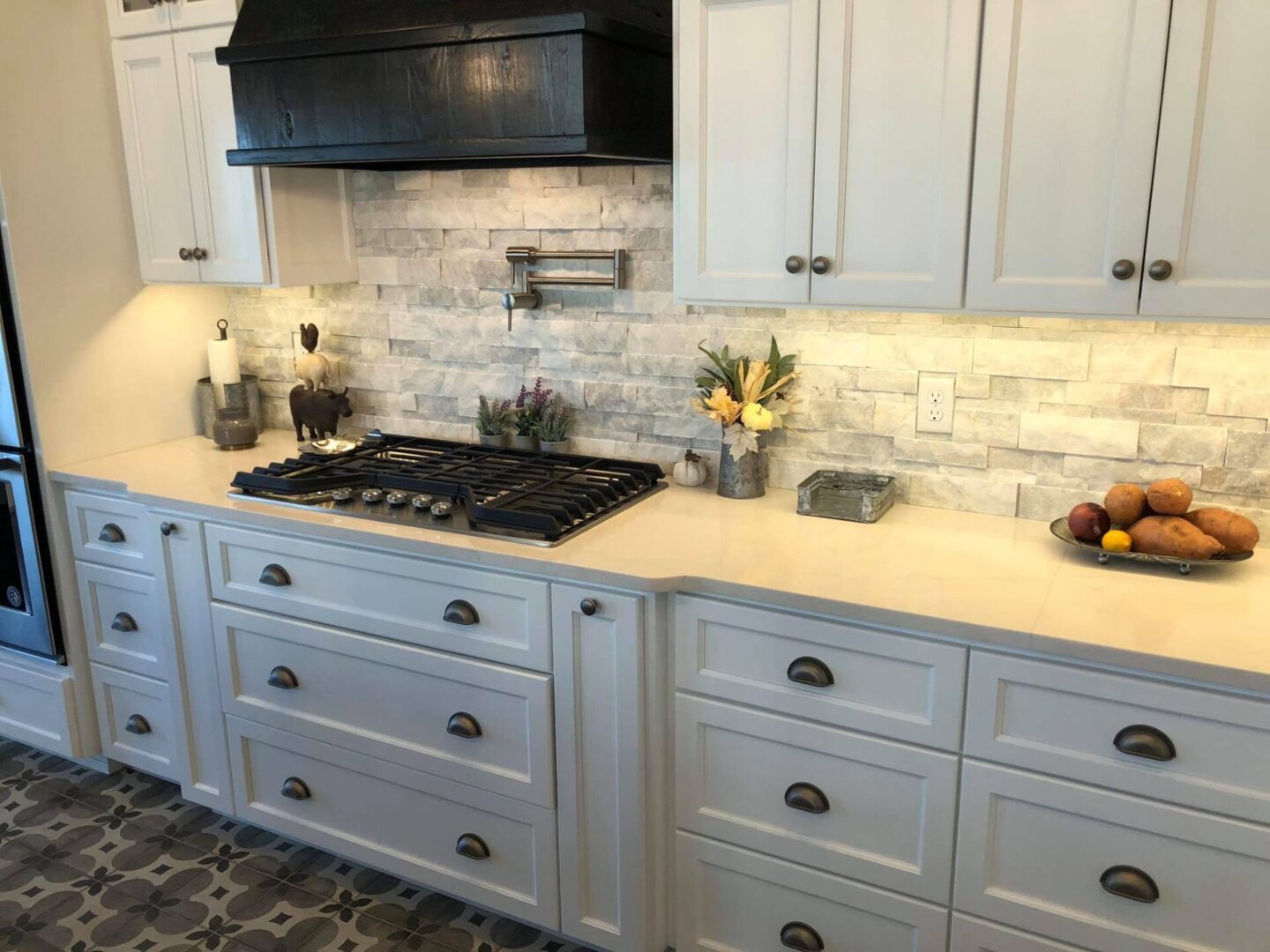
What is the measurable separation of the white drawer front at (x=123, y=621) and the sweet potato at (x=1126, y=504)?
2271 millimetres

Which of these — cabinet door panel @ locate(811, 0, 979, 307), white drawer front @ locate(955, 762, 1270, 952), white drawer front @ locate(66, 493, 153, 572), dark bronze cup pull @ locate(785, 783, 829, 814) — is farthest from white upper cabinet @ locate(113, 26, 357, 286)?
white drawer front @ locate(955, 762, 1270, 952)

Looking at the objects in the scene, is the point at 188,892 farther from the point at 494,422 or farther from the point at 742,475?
the point at 742,475

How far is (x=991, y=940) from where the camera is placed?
1.86 m

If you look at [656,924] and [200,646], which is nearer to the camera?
[656,924]

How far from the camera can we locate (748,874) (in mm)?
2068

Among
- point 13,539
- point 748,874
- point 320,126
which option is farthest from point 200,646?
point 748,874

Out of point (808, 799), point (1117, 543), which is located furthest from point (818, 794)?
point (1117, 543)

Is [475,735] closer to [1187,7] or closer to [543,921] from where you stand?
[543,921]

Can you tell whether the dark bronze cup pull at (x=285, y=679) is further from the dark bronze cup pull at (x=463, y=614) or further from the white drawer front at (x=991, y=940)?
the white drawer front at (x=991, y=940)

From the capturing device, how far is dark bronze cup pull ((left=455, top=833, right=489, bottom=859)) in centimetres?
231

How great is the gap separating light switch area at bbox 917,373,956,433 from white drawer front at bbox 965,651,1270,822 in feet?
2.34

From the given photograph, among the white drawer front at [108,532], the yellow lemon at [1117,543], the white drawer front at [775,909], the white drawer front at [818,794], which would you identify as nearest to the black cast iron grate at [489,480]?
the white drawer front at [108,532]

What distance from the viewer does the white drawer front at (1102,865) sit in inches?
64.3

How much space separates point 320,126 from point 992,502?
1741 mm
